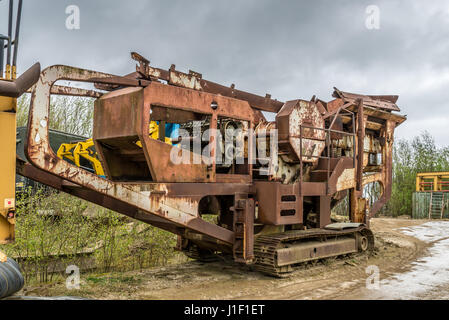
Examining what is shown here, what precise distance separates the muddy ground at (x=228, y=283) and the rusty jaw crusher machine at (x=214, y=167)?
277mm

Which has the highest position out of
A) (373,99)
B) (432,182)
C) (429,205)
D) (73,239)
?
(373,99)

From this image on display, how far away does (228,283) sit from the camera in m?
6.17

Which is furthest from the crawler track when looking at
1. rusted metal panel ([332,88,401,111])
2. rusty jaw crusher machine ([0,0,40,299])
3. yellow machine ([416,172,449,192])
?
yellow machine ([416,172,449,192])

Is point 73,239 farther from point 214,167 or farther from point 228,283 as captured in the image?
point 214,167

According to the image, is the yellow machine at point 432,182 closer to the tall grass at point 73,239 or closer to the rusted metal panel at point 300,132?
the rusted metal panel at point 300,132

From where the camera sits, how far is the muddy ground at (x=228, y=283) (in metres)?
5.46

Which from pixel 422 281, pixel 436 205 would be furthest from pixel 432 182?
pixel 422 281

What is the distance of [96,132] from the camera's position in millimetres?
5633

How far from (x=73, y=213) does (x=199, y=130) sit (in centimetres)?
326

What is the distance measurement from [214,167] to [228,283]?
1.80m

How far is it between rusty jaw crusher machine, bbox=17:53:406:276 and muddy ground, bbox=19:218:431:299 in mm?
277

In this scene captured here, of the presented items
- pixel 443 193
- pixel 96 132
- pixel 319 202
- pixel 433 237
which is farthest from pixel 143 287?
pixel 443 193

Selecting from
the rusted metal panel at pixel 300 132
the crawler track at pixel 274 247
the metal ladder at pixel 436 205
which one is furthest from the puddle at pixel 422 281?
the metal ladder at pixel 436 205

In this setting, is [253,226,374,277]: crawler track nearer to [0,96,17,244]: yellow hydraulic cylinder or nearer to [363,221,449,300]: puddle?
[363,221,449,300]: puddle
